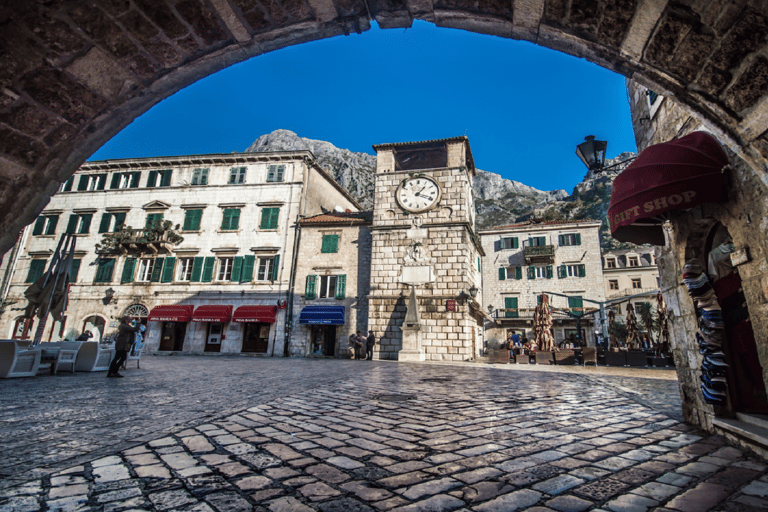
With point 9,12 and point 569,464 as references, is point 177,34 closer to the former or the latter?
point 9,12

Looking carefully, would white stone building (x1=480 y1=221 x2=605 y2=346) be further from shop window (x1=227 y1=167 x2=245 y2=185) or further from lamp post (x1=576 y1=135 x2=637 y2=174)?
lamp post (x1=576 y1=135 x2=637 y2=174)

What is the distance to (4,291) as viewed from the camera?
24516 millimetres

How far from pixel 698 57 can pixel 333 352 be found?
2167 cm

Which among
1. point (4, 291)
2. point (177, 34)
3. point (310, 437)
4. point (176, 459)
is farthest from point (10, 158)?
point (4, 291)

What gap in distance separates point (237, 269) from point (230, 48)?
22285mm

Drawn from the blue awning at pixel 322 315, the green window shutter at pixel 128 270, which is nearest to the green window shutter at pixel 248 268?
the blue awning at pixel 322 315

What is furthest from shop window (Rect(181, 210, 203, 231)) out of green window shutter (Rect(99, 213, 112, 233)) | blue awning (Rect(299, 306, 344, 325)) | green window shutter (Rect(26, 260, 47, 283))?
green window shutter (Rect(26, 260, 47, 283))

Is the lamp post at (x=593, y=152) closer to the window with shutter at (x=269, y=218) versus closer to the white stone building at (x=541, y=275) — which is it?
the window with shutter at (x=269, y=218)

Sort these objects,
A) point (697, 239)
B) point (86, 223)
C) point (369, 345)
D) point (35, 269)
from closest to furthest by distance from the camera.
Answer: point (697, 239), point (369, 345), point (35, 269), point (86, 223)

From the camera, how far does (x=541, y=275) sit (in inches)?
1329

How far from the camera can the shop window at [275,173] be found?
24.9 metres

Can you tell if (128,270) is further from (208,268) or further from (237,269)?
(237,269)

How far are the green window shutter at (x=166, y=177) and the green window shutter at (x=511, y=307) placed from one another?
2913cm

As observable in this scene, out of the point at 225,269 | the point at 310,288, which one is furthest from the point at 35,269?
the point at 310,288
